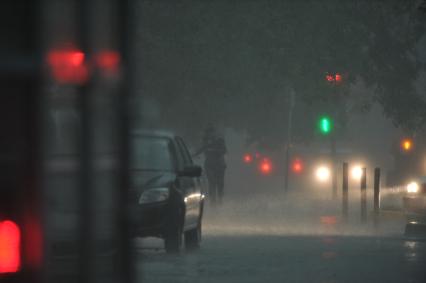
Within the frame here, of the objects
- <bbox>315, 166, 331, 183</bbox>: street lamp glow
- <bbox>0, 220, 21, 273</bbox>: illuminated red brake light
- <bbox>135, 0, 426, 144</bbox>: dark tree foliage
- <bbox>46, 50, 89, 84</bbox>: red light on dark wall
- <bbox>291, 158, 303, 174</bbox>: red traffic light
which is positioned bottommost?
<bbox>0, 220, 21, 273</bbox>: illuminated red brake light

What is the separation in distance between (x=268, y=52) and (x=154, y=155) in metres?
23.8

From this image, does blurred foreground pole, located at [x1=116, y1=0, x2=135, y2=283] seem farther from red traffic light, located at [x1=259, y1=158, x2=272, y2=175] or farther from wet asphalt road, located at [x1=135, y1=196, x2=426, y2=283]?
red traffic light, located at [x1=259, y1=158, x2=272, y2=175]

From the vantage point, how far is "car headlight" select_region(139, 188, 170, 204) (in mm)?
15383

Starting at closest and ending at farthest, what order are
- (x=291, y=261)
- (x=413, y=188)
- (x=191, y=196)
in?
(x=291, y=261), (x=191, y=196), (x=413, y=188)

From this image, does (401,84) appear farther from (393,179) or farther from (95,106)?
(95,106)

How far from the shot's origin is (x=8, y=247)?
4.23m

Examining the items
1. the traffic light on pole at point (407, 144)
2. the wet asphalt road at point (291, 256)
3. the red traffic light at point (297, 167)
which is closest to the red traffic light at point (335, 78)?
the traffic light on pole at point (407, 144)

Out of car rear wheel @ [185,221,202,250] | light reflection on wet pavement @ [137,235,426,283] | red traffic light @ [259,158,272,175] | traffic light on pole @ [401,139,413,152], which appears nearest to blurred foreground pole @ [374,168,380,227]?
light reflection on wet pavement @ [137,235,426,283]

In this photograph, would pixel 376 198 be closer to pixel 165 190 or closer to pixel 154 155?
pixel 154 155

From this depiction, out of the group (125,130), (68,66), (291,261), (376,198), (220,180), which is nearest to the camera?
(68,66)

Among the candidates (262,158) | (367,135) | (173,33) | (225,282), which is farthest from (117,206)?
(367,135)

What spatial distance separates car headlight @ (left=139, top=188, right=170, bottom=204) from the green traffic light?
18.5m

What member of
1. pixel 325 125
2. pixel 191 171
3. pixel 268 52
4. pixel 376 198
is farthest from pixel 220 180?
pixel 268 52

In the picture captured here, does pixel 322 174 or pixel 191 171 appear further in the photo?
pixel 322 174
